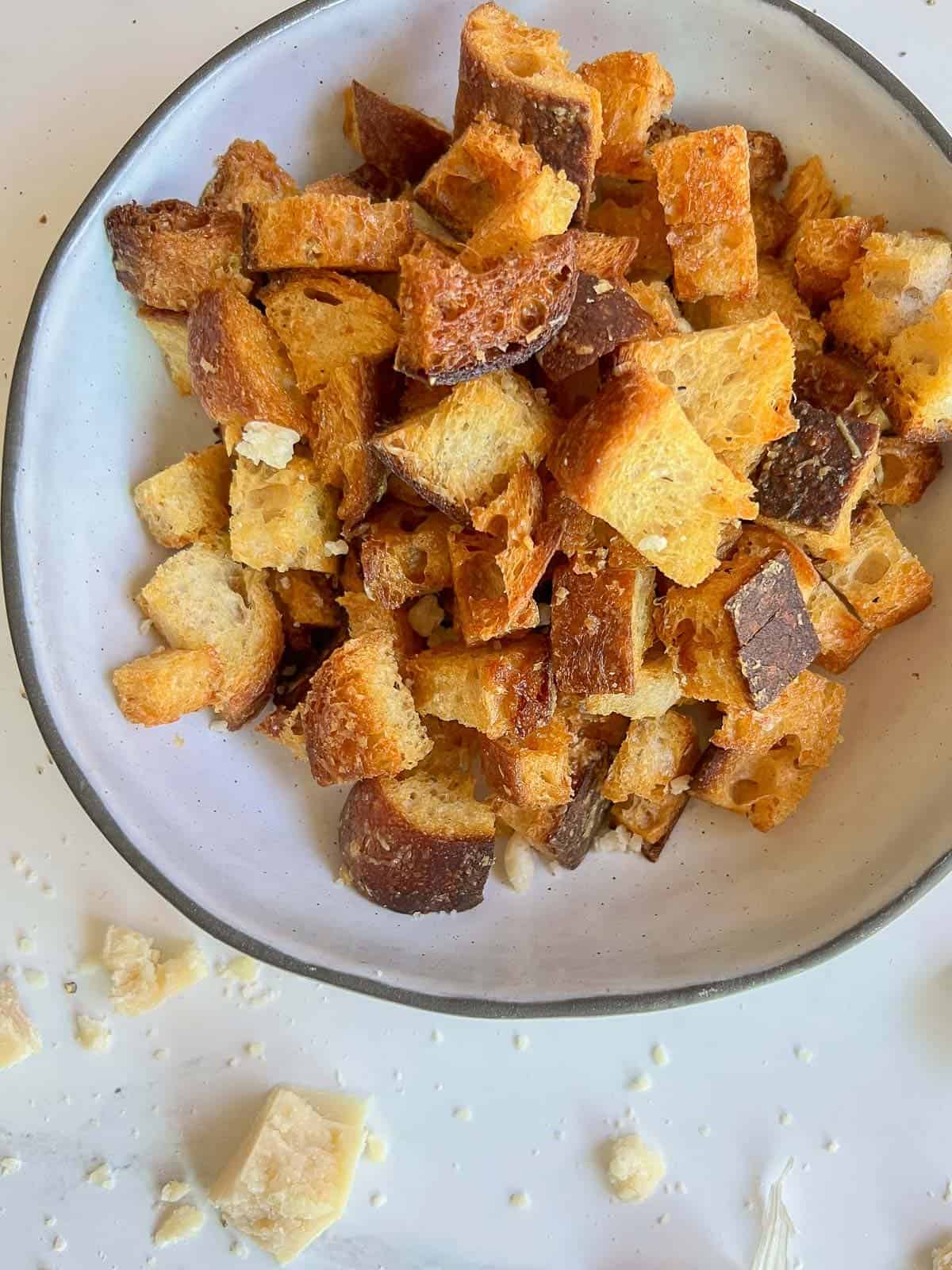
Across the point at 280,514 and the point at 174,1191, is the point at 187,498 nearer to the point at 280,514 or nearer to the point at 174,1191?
the point at 280,514

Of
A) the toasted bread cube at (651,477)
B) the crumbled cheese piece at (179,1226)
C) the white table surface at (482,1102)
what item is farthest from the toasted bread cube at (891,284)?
the crumbled cheese piece at (179,1226)

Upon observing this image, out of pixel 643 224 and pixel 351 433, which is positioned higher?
pixel 643 224

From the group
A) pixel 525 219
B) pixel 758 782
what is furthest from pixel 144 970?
pixel 525 219

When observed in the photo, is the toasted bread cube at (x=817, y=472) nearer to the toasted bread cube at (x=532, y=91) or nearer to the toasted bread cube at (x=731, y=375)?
the toasted bread cube at (x=731, y=375)

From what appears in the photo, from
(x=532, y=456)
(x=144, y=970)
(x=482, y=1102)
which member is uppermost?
(x=532, y=456)

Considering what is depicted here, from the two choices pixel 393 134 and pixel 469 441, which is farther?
pixel 393 134

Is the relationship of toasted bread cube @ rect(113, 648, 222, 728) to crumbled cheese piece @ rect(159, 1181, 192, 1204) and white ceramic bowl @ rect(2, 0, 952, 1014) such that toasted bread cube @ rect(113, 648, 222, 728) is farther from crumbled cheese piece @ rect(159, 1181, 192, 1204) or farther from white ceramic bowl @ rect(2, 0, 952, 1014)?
crumbled cheese piece @ rect(159, 1181, 192, 1204)
